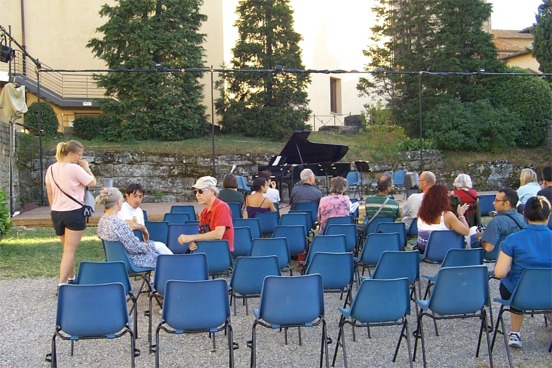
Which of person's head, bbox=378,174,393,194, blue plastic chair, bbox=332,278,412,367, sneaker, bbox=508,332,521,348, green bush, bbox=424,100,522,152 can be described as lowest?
sneaker, bbox=508,332,521,348

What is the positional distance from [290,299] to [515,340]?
1819 millimetres

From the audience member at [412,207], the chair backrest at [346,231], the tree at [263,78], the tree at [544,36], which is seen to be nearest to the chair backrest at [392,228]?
the chair backrest at [346,231]

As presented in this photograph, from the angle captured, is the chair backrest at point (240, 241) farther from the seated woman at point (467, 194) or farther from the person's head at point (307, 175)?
the seated woman at point (467, 194)

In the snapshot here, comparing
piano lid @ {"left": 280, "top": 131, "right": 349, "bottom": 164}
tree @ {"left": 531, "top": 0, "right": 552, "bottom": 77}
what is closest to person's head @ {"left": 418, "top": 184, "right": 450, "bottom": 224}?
piano lid @ {"left": 280, "top": 131, "right": 349, "bottom": 164}

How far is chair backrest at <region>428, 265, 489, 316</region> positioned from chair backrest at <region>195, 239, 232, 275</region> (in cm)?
206

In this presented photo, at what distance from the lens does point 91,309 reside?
12.7 ft

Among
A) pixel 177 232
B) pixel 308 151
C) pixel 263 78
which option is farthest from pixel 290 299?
pixel 263 78

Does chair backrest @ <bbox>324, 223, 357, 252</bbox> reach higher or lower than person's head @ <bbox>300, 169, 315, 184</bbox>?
lower

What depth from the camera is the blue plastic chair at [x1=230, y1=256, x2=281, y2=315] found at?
15.9ft

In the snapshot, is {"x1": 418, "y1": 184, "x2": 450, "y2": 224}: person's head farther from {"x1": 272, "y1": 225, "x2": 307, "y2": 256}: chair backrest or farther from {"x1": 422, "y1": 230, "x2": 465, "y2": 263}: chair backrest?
{"x1": 272, "y1": 225, "x2": 307, "y2": 256}: chair backrest

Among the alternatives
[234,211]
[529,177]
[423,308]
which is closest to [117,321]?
[423,308]

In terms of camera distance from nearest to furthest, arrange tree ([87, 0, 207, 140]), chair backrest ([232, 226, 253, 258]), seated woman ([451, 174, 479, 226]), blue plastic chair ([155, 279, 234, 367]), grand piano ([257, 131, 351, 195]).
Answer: blue plastic chair ([155, 279, 234, 367]), chair backrest ([232, 226, 253, 258]), seated woman ([451, 174, 479, 226]), grand piano ([257, 131, 351, 195]), tree ([87, 0, 207, 140])

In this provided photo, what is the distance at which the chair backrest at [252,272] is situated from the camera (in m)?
4.84

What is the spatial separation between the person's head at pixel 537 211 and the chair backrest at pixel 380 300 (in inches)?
42.2
